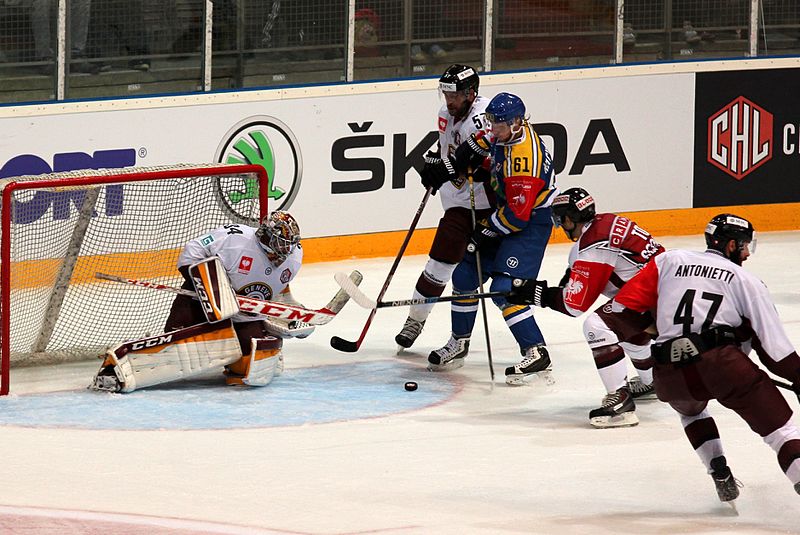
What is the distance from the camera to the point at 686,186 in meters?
9.81

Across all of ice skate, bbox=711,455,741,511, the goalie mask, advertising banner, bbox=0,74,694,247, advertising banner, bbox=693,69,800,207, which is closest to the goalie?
the goalie mask

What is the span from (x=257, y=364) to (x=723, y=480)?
2.20 m

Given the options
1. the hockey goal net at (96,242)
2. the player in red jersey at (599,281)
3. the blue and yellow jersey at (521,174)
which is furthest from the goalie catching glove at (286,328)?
the player in red jersey at (599,281)

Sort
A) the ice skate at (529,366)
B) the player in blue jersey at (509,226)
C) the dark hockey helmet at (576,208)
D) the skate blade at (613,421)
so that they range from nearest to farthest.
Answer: the dark hockey helmet at (576,208) → the skate blade at (613,421) → the player in blue jersey at (509,226) → the ice skate at (529,366)

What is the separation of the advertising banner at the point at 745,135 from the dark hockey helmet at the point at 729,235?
5567 millimetres

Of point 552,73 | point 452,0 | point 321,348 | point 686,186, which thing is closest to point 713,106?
point 686,186

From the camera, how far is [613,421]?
5.55 metres

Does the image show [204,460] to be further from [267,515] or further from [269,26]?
[269,26]

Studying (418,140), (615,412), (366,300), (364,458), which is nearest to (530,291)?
(615,412)

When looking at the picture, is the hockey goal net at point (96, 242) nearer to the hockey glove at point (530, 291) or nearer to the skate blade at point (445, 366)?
the skate blade at point (445, 366)

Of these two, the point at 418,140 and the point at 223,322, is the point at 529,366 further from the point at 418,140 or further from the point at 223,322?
the point at 418,140

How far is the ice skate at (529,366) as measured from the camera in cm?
625

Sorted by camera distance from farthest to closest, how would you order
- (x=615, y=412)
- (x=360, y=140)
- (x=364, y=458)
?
(x=360, y=140), (x=615, y=412), (x=364, y=458)

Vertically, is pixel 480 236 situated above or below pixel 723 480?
above
